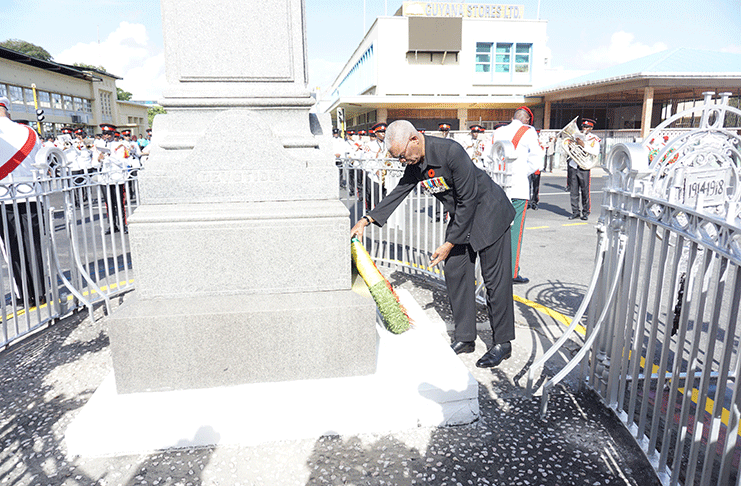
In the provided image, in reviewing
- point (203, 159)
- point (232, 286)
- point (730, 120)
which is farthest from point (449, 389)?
point (730, 120)

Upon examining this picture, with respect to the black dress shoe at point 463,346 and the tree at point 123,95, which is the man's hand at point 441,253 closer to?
the black dress shoe at point 463,346

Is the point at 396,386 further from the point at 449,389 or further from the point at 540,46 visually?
the point at 540,46

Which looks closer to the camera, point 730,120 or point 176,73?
point 176,73

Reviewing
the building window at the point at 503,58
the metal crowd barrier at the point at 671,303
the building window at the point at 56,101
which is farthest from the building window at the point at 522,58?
the building window at the point at 56,101

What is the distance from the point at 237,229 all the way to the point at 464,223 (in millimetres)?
1598

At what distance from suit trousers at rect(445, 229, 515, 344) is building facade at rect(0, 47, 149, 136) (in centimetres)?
4105

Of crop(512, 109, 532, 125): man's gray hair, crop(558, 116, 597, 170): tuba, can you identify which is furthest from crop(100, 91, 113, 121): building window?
crop(512, 109, 532, 125): man's gray hair

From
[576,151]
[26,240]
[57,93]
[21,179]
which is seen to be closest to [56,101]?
[57,93]

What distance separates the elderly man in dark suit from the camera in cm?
359

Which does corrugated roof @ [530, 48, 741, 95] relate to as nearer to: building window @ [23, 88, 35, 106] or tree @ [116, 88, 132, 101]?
building window @ [23, 88, 35, 106]

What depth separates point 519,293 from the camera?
231 inches

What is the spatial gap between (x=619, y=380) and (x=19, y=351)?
469cm

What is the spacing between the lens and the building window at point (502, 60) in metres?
42.9

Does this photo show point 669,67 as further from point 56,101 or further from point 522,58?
point 56,101
